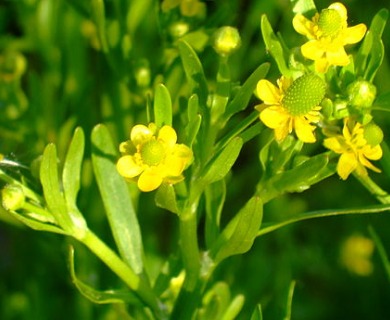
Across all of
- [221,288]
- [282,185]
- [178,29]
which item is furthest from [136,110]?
[282,185]

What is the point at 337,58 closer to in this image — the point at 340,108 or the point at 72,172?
the point at 340,108

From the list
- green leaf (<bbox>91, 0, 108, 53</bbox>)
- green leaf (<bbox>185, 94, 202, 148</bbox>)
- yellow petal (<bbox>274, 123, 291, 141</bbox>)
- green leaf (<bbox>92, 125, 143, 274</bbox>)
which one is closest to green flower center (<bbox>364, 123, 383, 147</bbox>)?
yellow petal (<bbox>274, 123, 291, 141</bbox>)

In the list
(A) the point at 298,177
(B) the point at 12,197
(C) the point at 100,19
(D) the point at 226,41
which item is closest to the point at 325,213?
(A) the point at 298,177

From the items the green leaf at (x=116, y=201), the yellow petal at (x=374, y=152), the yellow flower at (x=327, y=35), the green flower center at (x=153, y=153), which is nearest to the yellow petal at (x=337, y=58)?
the yellow flower at (x=327, y=35)

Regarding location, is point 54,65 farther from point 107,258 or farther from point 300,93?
point 300,93

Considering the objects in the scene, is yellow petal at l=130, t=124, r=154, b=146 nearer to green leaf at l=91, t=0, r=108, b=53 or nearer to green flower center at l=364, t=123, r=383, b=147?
green flower center at l=364, t=123, r=383, b=147

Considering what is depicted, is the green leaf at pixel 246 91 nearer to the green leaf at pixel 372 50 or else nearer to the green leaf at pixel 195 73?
the green leaf at pixel 195 73
